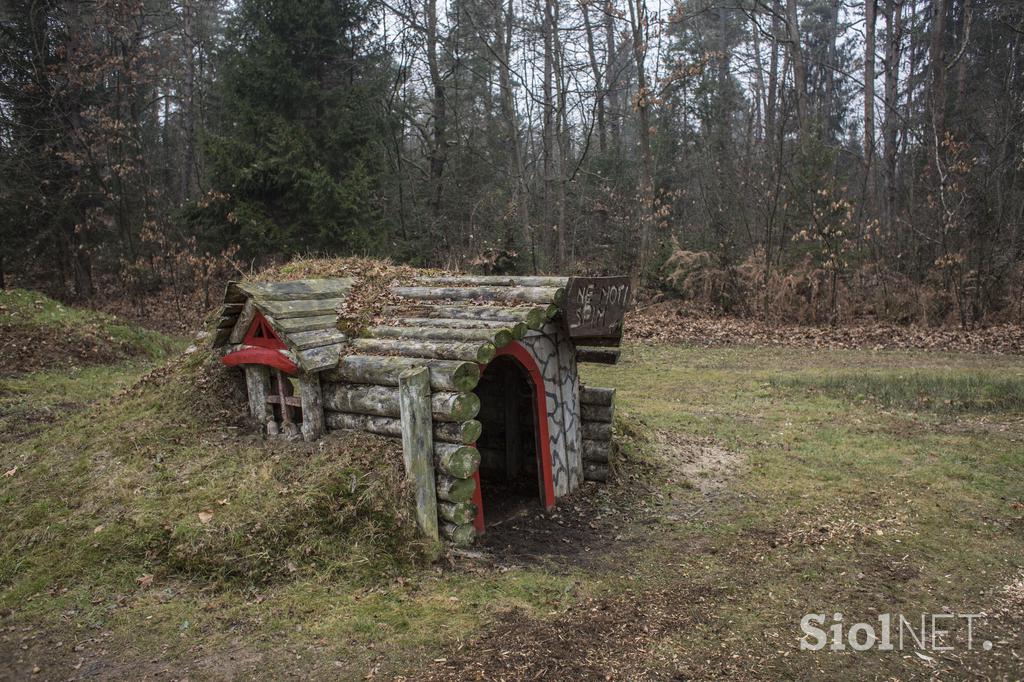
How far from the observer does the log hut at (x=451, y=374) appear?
5922 millimetres

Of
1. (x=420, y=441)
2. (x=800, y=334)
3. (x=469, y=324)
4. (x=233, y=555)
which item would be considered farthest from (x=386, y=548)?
(x=800, y=334)

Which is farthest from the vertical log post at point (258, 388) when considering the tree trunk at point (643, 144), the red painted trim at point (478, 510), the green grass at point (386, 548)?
the tree trunk at point (643, 144)

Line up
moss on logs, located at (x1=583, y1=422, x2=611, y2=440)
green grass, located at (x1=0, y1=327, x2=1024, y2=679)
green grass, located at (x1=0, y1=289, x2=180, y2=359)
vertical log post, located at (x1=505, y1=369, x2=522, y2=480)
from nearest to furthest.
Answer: green grass, located at (x1=0, y1=327, x2=1024, y2=679)
moss on logs, located at (x1=583, y1=422, x2=611, y2=440)
vertical log post, located at (x1=505, y1=369, x2=522, y2=480)
green grass, located at (x1=0, y1=289, x2=180, y2=359)

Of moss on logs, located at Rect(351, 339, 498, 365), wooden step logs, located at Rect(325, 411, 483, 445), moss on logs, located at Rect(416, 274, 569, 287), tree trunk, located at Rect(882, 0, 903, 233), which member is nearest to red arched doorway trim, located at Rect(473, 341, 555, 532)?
moss on logs, located at Rect(416, 274, 569, 287)

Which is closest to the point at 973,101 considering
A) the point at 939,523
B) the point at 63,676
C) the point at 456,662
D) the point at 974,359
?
the point at 974,359

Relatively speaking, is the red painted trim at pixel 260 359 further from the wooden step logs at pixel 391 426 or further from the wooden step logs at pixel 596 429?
the wooden step logs at pixel 596 429

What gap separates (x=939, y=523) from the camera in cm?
682

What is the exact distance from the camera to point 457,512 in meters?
5.95

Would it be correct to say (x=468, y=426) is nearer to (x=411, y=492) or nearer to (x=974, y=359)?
(x=411, y=492)

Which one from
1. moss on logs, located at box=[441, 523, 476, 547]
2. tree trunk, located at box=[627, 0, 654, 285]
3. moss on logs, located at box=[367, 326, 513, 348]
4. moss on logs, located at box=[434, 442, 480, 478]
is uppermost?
tree trunk, located at box=[627, 0, 654, 285]

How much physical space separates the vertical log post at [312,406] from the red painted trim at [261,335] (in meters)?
0.44

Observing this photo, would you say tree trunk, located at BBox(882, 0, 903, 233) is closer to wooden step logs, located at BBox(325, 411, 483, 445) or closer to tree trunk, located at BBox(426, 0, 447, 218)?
tree trunk, located at BBox(426, 0, 447, 218)

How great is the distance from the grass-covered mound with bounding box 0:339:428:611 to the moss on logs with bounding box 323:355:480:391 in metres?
0.54

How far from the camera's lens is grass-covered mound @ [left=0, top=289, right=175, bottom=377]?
12628mm
